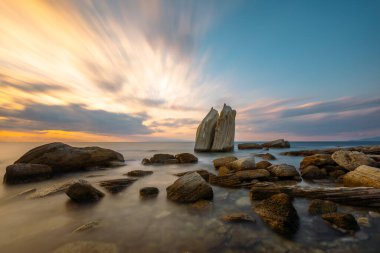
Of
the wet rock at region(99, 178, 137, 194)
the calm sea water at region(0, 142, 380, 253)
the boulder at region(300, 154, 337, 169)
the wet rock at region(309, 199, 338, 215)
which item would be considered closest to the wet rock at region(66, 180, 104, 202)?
the calm sea water at region(0, 142, 380, 253)

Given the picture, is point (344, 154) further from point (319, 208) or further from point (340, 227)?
point (340, 227)

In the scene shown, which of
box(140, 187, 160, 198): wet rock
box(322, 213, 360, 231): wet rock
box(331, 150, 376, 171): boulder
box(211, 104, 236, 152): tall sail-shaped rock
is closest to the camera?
box(322, 213, 360, 231): wet rock

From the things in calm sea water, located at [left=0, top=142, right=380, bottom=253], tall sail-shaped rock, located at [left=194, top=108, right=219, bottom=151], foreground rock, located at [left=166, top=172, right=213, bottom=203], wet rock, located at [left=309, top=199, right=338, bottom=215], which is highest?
tall sail-shaped rock, located at [left=194, top=108, right=219, bottom=151]

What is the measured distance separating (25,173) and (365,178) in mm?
16933

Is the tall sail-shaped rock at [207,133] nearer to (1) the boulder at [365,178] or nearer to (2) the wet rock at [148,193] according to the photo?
(1) the boulder at [365,178]

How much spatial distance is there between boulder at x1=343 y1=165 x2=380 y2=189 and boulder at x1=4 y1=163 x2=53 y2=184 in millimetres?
16614

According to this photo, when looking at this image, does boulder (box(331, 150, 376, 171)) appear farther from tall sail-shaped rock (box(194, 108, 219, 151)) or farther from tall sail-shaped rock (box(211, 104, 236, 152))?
tall sail-shaped rock (box(194, 108, 219, 151))

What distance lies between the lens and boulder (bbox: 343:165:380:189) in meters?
6.36

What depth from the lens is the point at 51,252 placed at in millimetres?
3461

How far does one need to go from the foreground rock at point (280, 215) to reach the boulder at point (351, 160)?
820cm

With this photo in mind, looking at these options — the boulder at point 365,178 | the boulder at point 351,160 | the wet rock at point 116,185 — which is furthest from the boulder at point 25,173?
the boulder at point 351,160

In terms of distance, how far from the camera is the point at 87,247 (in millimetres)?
3566

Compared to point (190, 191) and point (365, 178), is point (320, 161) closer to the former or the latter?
point (365, 178)

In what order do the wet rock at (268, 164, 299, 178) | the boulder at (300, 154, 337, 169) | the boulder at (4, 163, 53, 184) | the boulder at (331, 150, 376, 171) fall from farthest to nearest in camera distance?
the boulder at (300, 154, 337, 169) < the boulder at (4, 163, 53, 184) < the boulder at (331, 150, 376, 171) < the wet rock at (268, 164, 299, 178)
